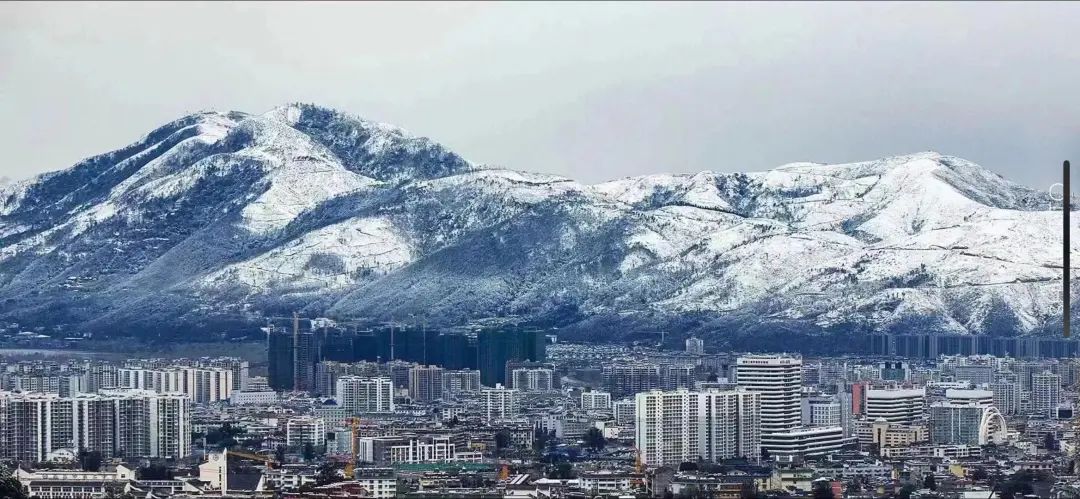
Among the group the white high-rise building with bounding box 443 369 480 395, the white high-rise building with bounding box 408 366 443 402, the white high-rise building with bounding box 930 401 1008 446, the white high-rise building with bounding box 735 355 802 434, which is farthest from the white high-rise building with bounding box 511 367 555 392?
the white high-rise building with bounding box 930 401 1008 446

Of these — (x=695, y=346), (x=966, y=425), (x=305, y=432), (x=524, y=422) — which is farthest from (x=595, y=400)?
(x=695, y=346)

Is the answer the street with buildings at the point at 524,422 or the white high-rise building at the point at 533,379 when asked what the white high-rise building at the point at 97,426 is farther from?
the white high-rise building at the point at 533,379

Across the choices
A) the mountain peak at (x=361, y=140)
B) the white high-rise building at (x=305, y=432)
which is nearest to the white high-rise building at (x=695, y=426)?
the white high-rise building at (x=305, y=432)

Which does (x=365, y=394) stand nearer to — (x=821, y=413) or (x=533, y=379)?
(x=533, y=379)

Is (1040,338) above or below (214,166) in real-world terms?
below

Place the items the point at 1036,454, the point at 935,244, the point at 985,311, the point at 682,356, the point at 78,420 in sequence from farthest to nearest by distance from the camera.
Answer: the point at 935,244
the point at 985,311
the point at 682,356
the point at 78,420
the point at 1036,454

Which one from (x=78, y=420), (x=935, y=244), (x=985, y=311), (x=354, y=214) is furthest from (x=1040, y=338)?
(x=78, y=420)

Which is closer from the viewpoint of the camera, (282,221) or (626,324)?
(626,324)

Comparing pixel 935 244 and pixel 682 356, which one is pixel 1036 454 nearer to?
pixel 682 356
